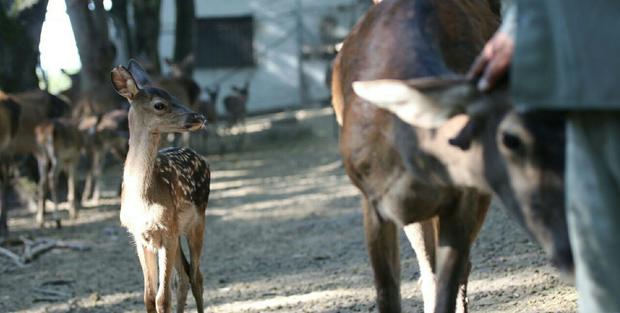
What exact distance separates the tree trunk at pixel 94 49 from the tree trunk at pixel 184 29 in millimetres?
6396

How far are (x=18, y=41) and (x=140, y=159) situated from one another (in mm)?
8308

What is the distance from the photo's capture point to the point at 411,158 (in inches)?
161

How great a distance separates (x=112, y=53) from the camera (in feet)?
56.7

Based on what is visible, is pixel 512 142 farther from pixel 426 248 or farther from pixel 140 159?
pixel 140 159

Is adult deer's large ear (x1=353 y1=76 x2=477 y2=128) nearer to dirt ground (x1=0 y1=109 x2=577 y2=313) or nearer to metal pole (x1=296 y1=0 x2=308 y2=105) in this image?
dirt ground (x1=0 y1=109 x2=577 y2=313)

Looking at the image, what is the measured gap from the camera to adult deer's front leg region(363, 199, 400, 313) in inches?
183

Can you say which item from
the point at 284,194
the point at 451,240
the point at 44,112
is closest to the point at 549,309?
the point at 451,240

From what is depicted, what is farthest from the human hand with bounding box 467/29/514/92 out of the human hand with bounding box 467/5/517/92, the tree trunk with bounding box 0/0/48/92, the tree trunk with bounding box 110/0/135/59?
the tree trunk with bounding box 110/0/135/59

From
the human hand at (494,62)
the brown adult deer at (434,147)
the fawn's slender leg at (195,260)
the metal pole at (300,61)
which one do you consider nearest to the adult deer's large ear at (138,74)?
the fawn's slender leg at (195,260)

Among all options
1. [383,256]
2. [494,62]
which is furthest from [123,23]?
[494,62]

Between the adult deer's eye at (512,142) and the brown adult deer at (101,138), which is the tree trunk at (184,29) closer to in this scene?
the brown adult deer at (101,138)

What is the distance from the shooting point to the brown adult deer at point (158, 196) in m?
7.07

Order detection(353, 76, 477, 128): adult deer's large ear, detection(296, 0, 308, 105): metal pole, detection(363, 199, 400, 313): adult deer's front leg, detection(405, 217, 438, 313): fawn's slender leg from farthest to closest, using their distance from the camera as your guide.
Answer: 1. detection(296, 0, 308, 105): metal pole
2. detection(405, 217, 438, 313): fawn's slender leg
3. detection(363, 199, 400, 313): adult deer's front leg
4. detection(353, 76, 477, 128): adult deer's large ear

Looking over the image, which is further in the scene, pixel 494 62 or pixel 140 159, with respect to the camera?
pixel 140 159
